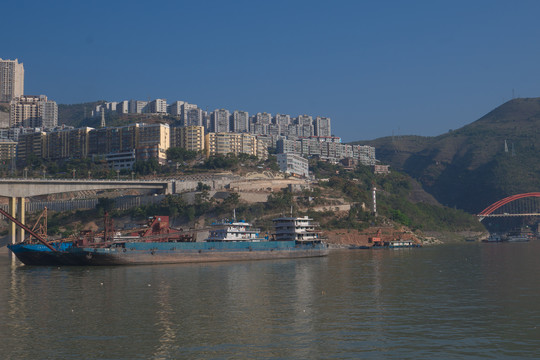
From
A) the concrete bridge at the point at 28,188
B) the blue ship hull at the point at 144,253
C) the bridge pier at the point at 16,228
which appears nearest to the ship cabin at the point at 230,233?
the blue ship hull at the point at 144,253

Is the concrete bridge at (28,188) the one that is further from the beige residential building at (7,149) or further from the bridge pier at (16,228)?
the beige residential building at (7,149)

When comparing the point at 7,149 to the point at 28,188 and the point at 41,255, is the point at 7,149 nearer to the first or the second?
the point at 28,188

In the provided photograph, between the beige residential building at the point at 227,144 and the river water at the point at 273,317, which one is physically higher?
the beige residential building at the point at 227,144

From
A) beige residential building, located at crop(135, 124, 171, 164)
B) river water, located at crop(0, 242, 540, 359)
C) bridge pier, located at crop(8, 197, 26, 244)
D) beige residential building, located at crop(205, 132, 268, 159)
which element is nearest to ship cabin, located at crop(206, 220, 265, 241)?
river water, located at crop(0, 242, 540, 359)

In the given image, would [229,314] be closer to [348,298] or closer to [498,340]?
[348,298]

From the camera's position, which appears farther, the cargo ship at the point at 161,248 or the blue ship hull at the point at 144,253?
the cargo ship at the point at 161,248

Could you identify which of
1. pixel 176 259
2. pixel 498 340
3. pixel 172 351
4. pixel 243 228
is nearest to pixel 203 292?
pixel 172 351
